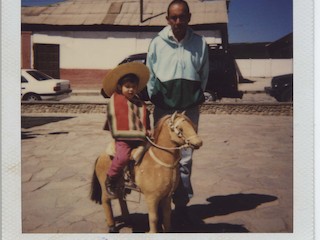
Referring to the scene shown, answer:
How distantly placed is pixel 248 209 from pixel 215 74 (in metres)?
1.83

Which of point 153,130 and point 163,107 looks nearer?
point 153,130

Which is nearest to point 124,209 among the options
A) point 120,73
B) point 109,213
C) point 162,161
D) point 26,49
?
point 109,213

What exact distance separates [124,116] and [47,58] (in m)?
1.75

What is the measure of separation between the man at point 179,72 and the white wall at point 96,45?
41 centimetres

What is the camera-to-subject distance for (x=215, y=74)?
14.4ft

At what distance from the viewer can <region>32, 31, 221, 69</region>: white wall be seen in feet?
12.5

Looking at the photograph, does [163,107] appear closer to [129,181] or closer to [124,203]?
[129,181]

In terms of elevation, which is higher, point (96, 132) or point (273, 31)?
point (273, 31)

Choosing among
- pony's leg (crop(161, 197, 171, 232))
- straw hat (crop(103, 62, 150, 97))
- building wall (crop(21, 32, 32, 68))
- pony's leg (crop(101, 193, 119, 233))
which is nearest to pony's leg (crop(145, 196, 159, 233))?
pony's leg (crop(161, 197, 171, 232))

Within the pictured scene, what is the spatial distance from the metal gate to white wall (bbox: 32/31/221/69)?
7cm

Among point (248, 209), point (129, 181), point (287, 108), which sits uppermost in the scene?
point (287, 108)

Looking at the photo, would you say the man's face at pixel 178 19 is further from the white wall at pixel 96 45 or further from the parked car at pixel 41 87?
the parked car at pixel 41 87

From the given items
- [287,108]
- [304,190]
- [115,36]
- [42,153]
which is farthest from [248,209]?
[115,36]

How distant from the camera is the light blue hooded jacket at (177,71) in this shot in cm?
326
